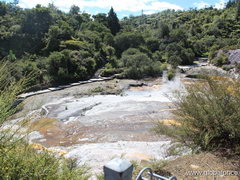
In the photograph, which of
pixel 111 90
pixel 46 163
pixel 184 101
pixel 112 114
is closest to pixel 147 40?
pixel 111 90

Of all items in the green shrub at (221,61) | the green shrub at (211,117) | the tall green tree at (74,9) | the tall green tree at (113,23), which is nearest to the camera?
the green shrub at (211,117)

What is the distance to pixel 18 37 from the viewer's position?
75.9 feet

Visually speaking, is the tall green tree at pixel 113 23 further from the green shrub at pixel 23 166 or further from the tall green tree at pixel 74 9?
the green shrub at pixel 23 166

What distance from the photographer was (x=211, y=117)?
3.89 meters

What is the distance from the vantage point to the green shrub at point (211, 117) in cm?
374

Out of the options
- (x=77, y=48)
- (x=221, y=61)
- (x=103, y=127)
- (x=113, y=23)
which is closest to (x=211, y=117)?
(x=103, y=127)

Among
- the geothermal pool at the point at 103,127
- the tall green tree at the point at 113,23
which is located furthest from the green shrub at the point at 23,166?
the tall green tree at the point at 113,23

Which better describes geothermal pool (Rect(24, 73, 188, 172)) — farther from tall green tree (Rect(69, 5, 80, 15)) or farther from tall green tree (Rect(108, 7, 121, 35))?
tall green tree (Rect(69, 5, 80, 15))

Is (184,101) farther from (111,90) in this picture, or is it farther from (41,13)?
(41,13)

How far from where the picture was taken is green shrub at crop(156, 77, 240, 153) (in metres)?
3.74

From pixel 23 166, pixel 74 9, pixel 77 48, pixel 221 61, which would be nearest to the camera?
pixel 23 166

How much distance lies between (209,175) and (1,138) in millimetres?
2979

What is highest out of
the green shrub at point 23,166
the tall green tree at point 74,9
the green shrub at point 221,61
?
the tall green tree at point 74,9

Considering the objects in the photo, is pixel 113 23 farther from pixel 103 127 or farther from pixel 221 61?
pixel 103 127
